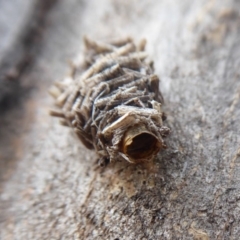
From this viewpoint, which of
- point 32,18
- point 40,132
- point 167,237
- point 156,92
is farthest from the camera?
point 32,18

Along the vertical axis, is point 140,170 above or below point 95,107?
below

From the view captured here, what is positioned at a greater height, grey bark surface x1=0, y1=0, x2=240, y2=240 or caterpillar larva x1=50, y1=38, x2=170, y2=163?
caterpillar larva x1=50, y1=38, x2=170, y2=163

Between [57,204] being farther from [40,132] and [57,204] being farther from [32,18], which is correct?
[32,18]

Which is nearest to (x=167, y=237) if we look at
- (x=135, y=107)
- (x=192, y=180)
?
(x=192, y=180)

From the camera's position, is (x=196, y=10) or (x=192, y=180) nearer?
(x=192, y=180)

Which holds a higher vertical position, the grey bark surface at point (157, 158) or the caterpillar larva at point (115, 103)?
the caterpillar larva at point (115, 103)
